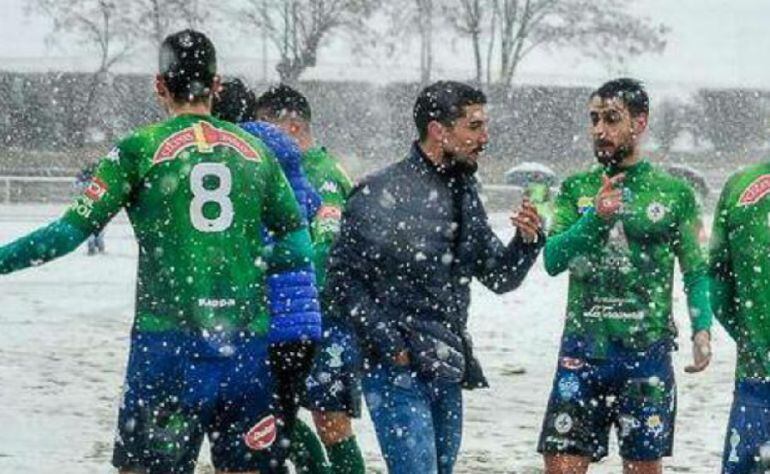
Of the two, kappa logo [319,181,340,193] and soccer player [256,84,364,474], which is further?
kappa logo [319,181,340,193]

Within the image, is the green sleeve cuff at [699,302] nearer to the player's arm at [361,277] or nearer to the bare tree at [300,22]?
the player's arm at [361,277]

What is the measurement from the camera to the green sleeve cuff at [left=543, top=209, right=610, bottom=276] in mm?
5316

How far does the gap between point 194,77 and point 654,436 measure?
2327 mm

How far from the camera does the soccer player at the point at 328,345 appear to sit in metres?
6.05

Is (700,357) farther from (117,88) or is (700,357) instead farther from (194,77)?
(117,88)

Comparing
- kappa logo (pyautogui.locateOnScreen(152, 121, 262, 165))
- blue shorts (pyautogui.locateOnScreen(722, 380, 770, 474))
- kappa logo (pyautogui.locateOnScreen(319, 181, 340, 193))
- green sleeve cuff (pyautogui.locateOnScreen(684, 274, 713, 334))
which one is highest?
kappa logo (pyautogui.locateOnScreen(152, 121, 262, 165))

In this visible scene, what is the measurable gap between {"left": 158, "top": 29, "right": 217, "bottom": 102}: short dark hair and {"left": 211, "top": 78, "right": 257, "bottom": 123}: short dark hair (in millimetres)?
1132

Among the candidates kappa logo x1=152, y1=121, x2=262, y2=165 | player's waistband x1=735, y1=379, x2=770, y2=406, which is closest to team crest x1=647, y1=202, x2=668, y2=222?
player's waistband x1=735, y1=379, x2=770, y2=406

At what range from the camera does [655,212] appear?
18.5ft

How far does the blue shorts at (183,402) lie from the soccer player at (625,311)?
62.6 inches

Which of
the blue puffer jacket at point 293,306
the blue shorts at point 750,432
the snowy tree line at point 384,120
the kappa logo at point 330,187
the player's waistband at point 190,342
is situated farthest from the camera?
the snowy tree line at point 384,120

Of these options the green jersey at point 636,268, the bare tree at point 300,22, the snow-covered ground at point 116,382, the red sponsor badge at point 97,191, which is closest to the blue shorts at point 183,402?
the red sponsor badge at point 97,191

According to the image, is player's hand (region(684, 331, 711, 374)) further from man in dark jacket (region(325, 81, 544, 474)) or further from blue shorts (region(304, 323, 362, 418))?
blue shorts (region(304, 323, 362, 418))

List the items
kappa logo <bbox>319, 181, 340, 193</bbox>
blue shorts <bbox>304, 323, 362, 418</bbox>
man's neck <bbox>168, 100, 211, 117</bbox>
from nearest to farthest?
man's neck <bbox>168, 100, 211, 117</bbox>, blue shorts <bbox>304, 323, 362, 418</bbox>, kappa logo <bbox>319, 181, 340, 193</bbox>
